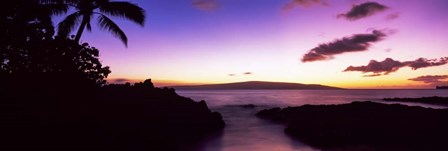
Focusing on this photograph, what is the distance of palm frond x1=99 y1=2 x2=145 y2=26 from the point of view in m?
20.3

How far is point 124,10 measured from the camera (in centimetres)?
2044

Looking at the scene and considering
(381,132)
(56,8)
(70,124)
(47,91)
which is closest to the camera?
(70,124)

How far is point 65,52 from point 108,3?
17.2 ft

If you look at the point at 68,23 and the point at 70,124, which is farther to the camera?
the point at 68,23

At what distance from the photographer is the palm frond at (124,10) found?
20.3 meters

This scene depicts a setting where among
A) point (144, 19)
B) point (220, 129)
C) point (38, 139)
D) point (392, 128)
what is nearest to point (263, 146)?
point (220, 129)

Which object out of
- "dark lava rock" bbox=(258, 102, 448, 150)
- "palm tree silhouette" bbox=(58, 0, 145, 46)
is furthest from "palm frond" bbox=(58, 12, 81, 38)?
"dark lava rock" bbox=(258, 102, 448, 150)

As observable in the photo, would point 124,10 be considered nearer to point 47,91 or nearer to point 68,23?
point 68,23

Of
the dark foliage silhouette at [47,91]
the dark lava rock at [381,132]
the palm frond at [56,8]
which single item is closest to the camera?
the dark foliage silhouette at [47,91]

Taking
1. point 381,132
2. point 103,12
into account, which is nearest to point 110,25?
point 103,12

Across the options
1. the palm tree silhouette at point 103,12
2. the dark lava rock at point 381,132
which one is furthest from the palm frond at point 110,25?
the dark lava rock at point 381,132

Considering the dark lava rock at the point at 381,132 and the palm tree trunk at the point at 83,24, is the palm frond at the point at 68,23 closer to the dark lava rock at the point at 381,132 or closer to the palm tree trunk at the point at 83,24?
the palm tree trunk at the point at 83,24

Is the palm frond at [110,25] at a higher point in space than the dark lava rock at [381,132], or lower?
higher

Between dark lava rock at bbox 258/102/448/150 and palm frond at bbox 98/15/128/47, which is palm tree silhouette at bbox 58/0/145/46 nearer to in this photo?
palm frond at bbox 98/15/128/47
